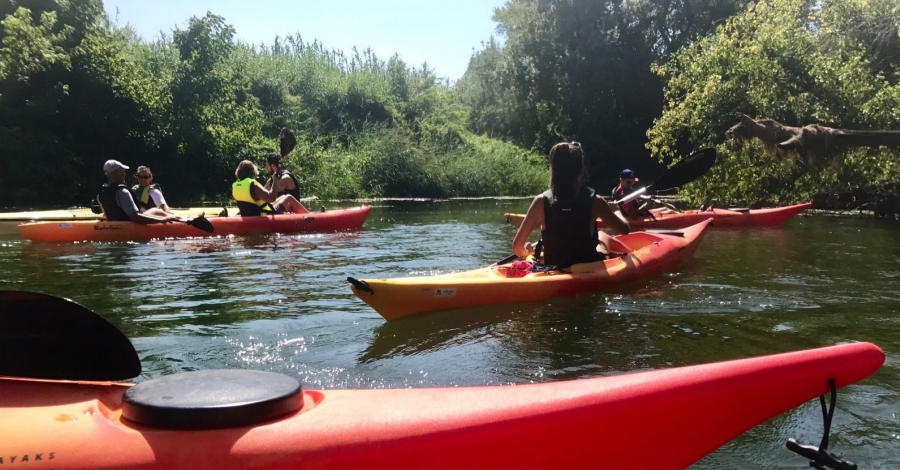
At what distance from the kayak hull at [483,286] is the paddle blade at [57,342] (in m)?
2.67

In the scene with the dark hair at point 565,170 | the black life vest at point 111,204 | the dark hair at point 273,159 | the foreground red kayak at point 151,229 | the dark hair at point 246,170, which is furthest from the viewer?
the dark hair at point 273,159

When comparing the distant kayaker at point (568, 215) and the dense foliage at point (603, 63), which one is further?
the dense foliage at point (603, 63)

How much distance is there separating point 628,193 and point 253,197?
5.39 metres

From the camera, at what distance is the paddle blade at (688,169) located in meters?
9.19

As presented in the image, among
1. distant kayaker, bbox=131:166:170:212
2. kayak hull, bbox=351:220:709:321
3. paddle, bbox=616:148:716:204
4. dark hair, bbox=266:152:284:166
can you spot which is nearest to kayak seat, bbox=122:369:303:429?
kayak hull, bbox=351:220:709:321

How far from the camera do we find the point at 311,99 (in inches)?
1336

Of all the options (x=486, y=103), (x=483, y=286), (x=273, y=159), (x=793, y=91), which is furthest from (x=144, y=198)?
(x=486, y=103)

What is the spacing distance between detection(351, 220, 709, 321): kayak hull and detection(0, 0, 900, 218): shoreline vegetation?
378cm

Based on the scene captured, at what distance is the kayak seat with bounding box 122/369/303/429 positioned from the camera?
5.77ft

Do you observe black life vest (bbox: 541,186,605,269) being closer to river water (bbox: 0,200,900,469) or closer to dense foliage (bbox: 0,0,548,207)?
river water (bbox: 0,200,900,469)

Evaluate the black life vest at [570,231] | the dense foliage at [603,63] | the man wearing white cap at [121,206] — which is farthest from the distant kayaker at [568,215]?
the dense foliage at [603,63]

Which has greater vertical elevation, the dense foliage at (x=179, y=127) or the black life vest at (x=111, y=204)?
the dense foliage at (x=179, y=127)

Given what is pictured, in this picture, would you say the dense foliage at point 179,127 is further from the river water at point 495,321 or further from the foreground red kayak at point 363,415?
the foreground red kayak at point 363,415

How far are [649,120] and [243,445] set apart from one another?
33.1 m
